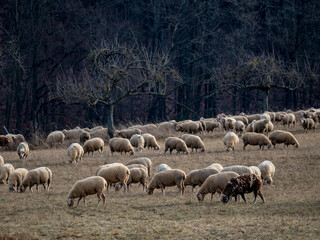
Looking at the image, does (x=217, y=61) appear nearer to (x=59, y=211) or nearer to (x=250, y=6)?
(x=250, y=6)

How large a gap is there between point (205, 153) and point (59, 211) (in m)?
9.50

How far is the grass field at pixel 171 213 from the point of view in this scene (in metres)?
9.84

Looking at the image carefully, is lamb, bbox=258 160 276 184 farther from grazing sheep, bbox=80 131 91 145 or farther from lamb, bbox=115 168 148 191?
grazing sheep, bbox=80 131 91 145

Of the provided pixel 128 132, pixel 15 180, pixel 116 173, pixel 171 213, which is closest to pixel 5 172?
pixel 15 180

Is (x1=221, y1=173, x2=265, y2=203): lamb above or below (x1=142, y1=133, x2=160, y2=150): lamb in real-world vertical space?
below

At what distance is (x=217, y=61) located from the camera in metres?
43.7

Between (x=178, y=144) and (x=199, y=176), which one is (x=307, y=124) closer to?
(x=178, y=144)

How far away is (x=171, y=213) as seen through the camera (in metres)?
11.9

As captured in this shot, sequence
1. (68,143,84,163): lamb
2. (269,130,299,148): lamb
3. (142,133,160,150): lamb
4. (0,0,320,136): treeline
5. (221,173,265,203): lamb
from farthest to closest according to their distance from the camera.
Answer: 1. (0,0,320,136): treeline
2. (142,133,160,150): lamb
3. (269,130,299,148): lamb
4. (68,143,84,163): lamb
5. (221,173,265,203): lamb

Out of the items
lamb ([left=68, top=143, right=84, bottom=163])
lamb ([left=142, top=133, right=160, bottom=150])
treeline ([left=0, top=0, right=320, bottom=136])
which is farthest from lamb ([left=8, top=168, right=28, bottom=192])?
treeline ([left=0, top=0, right=320, bottom=136])

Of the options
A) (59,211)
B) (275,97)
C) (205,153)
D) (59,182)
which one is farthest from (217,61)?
(59,211)

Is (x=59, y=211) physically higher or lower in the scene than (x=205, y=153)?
lower

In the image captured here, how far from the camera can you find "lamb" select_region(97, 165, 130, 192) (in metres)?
14.4

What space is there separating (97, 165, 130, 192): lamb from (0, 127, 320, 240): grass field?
1.48 ft
